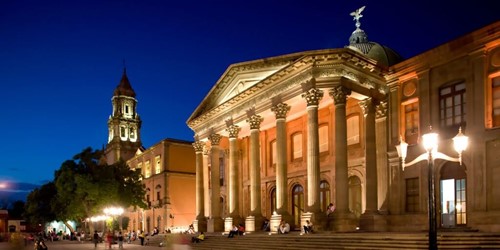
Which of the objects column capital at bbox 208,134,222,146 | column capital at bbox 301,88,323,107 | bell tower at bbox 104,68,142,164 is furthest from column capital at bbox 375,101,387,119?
bell tower at bbox 104,68,142,164

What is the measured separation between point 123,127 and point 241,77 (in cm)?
4544

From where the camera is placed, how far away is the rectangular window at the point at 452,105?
71.6 ft

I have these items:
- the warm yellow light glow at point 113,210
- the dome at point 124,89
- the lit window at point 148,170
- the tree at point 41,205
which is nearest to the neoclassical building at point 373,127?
the warm yellow light glow at point 113,210

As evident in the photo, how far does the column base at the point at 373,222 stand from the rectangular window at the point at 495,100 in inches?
288

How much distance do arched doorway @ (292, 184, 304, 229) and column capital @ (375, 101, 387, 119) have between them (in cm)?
901

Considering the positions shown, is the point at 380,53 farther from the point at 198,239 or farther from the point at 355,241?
the point at 198,239

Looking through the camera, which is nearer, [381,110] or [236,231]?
[381,110]

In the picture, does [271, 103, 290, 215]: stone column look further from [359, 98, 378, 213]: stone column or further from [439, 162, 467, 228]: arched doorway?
[439, 162, 467, 228]: arched doorway

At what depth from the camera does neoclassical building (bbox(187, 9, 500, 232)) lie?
20656 mm

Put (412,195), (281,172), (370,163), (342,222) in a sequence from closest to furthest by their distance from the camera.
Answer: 1. (342,222)
2. (412,195)
3. (370,163)
4. (281,172)

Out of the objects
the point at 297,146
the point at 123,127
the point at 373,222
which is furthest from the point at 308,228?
the point at 123,127

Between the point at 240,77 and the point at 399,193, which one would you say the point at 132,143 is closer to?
the point at 240,77

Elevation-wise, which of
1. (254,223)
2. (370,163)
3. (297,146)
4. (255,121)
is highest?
(255,121)

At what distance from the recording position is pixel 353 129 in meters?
28.8
